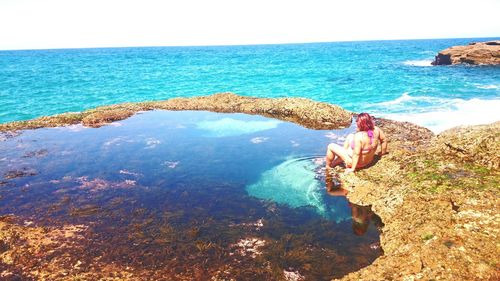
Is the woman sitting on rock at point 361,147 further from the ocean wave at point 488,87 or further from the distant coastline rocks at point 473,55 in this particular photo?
the distant coastline rocks at point 473,55

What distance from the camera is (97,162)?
11.1m

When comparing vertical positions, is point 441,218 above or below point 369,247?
above

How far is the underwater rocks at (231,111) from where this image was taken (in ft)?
51.0

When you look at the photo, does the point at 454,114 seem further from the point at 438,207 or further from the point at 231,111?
the point at 438,207

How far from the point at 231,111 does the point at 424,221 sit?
13.1m

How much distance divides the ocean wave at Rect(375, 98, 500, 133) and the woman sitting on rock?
395 inches

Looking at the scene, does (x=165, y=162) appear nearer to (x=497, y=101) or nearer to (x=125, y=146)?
(x=125, y=146)

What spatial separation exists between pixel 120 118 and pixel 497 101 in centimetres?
2731

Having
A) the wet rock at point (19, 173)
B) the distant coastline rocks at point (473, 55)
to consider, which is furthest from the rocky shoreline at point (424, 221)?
the distant coastline rocks at point (473, 55)

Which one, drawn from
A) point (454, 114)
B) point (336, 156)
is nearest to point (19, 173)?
point (336, 156)

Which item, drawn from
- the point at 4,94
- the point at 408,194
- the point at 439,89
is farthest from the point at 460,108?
the point at 4,94

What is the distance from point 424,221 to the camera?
6152 mm

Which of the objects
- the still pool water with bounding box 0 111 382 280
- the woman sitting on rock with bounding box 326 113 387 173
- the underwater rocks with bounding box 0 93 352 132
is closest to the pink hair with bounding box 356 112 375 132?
the woman sitting on rock with bounding box 326 113 387 173

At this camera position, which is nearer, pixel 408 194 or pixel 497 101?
pixel 408 194
